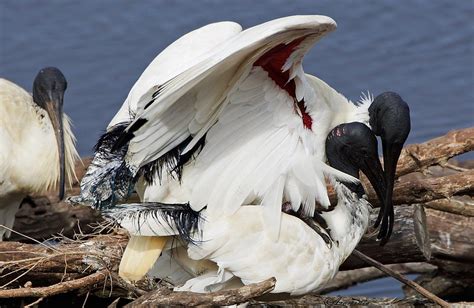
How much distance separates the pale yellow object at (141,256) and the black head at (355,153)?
85 centimetres

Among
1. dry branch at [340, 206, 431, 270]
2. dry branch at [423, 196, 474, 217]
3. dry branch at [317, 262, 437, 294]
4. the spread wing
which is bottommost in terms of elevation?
dry branch at [317, 262, 437, 294]

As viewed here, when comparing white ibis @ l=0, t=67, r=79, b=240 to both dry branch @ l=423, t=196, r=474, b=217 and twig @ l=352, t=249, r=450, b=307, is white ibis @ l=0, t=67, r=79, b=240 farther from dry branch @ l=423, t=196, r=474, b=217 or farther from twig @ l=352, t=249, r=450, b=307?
dry branch @ l=423, t=196, r=474, b=217

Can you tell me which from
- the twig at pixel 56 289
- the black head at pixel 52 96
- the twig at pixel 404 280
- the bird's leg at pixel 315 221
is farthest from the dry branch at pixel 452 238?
the black head at pixel 52 96

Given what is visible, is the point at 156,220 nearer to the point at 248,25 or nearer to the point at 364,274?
the point at 364,274

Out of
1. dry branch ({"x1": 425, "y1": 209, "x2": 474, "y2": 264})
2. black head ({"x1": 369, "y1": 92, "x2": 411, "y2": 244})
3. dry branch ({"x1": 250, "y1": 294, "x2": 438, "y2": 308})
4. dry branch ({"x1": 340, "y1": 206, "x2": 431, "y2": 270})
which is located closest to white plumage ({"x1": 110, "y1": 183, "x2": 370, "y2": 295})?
black head ({"x1": 369, "y1": 92, "x2": 411, "y2": 244})

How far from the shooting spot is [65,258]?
624 cm

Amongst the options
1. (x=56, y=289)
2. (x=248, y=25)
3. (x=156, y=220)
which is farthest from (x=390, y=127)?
(x=248, y=25)

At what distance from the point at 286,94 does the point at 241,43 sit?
0.65 m

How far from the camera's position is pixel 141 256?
587 cm

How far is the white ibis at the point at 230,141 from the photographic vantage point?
550 centimetres

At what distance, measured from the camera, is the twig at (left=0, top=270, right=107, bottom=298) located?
5.79m

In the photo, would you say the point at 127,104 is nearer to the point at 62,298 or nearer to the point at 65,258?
the point at 65,258

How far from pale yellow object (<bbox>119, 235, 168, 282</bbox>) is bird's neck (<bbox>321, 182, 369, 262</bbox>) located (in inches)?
29.7

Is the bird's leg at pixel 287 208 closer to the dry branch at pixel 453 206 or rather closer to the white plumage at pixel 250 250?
the white plumage at pixel 250 250
